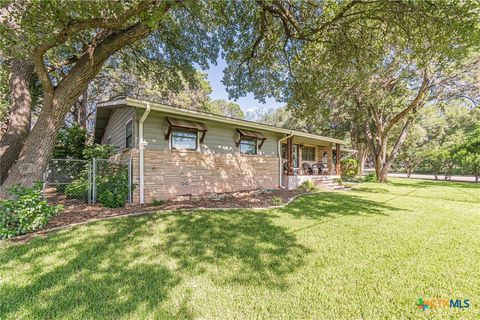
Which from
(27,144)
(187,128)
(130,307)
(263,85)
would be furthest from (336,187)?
(27,144)

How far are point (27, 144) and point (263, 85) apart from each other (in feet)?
28.1

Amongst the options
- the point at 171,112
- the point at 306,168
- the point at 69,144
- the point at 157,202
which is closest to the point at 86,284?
the point at 157,202

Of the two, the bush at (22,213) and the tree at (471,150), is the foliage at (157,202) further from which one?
the tree at (471,150)

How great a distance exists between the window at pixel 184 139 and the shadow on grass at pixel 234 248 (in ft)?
9.81

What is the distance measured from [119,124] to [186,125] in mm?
3271

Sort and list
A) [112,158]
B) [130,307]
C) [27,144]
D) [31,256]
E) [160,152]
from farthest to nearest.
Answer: [112,158]
[160,152]
[27,144]
[31,256]
[130,307]

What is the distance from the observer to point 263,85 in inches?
388

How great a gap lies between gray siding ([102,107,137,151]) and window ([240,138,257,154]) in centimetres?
452

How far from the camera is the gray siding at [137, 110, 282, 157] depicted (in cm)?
670

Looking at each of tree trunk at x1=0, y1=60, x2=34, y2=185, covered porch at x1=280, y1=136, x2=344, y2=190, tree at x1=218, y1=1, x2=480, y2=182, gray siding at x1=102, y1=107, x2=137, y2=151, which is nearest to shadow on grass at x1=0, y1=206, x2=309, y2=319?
gray siding at x1=102, y1=107, x2=137, y2=151

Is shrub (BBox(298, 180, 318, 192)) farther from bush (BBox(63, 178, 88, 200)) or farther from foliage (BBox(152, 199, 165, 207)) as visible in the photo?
bush (BBox(63, 178, 88, 200))

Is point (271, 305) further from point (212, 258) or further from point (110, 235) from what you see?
point (110, 235)

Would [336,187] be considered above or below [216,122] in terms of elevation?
below

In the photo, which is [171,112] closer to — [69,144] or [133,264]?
[133,264]
